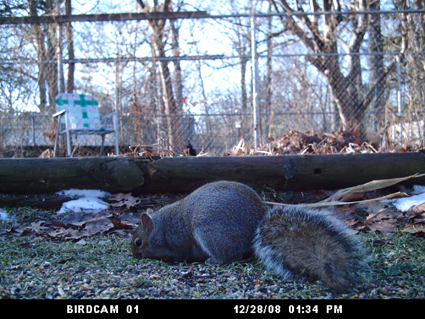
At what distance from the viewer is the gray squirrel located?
70.6 inches

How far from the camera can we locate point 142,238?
2572 mm

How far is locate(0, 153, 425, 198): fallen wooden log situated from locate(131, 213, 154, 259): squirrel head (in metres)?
1.12

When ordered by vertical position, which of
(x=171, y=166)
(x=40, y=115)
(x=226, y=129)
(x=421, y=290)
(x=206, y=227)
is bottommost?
(x=421, y=290)

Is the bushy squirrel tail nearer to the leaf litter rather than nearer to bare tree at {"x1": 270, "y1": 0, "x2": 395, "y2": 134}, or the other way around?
the leaf litter

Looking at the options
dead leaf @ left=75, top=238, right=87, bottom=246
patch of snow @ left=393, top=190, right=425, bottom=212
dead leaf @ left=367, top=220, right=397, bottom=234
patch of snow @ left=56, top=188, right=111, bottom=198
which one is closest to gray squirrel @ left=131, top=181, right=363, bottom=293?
dead leaf @ left=75, top=238, right=87, bottom=246

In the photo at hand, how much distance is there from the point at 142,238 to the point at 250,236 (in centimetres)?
79

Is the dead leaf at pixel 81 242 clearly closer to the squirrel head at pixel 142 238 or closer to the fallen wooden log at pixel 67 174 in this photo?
the squirrel head at pixel 142 238

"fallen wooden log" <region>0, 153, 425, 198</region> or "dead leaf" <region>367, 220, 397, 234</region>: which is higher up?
"fallen wooden log" <region>0, 153, 425, 198</region>

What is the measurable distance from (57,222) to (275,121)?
6.27 meters

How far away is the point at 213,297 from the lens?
1.66 meters

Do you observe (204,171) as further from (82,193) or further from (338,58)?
(338,58)

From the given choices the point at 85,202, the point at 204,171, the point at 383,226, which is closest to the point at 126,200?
the point at 85,202
